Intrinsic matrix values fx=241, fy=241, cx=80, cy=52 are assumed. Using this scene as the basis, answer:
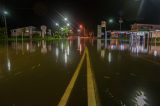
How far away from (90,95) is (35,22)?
102221mm

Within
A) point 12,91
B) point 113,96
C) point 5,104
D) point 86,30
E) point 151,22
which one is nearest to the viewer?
point 5,104

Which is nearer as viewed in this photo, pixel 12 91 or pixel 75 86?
pixel 12 91

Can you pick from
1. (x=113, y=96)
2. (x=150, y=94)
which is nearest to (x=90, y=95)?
(x=113, y=96)

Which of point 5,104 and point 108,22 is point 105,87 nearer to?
point 5,104

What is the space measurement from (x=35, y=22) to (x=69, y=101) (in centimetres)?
10273

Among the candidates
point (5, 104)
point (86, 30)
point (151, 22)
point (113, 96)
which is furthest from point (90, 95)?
point (86, 30)

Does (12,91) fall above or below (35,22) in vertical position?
below

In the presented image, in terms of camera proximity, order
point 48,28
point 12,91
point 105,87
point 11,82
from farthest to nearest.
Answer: point 48,28
point 11,82
point 105,87
point 12,91

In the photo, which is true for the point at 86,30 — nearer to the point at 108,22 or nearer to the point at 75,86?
the point at 108,22

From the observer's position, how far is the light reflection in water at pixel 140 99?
6625 millimetres

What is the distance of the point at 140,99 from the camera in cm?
706

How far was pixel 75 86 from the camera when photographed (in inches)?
344

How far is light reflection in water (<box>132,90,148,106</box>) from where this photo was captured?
21.7 feet

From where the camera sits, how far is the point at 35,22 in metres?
106
